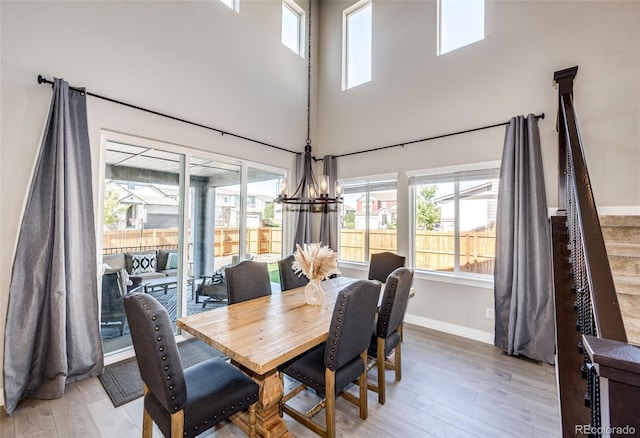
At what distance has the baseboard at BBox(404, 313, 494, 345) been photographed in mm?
3422

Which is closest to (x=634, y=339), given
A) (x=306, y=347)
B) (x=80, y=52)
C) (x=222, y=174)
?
(x=306, y=347)

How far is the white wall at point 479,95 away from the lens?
2760 mm

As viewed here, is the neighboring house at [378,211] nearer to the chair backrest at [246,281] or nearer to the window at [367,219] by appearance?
the window at [367,219]

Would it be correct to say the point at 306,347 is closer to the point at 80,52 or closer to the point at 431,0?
the point at 80,52

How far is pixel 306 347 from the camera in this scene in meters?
1.71

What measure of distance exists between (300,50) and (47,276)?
476 centimetres

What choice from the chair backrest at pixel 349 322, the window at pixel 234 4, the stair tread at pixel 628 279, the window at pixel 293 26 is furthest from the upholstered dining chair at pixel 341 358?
the window at pixel 293 26

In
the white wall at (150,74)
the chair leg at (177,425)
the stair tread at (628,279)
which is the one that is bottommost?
the chair leg at (177,425)

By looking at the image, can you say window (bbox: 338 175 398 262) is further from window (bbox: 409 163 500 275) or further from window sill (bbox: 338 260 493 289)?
window sill (bbox: 338 260 493 289)

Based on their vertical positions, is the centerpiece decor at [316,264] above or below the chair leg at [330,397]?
above

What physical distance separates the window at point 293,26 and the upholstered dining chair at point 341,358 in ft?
14.9

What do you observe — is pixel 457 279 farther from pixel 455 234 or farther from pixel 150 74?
pixel 150 74

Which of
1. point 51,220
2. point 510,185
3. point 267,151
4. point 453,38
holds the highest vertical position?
point 453,38

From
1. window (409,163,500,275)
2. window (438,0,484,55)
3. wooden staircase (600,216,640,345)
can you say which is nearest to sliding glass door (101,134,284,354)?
window (409,163,500,275)
